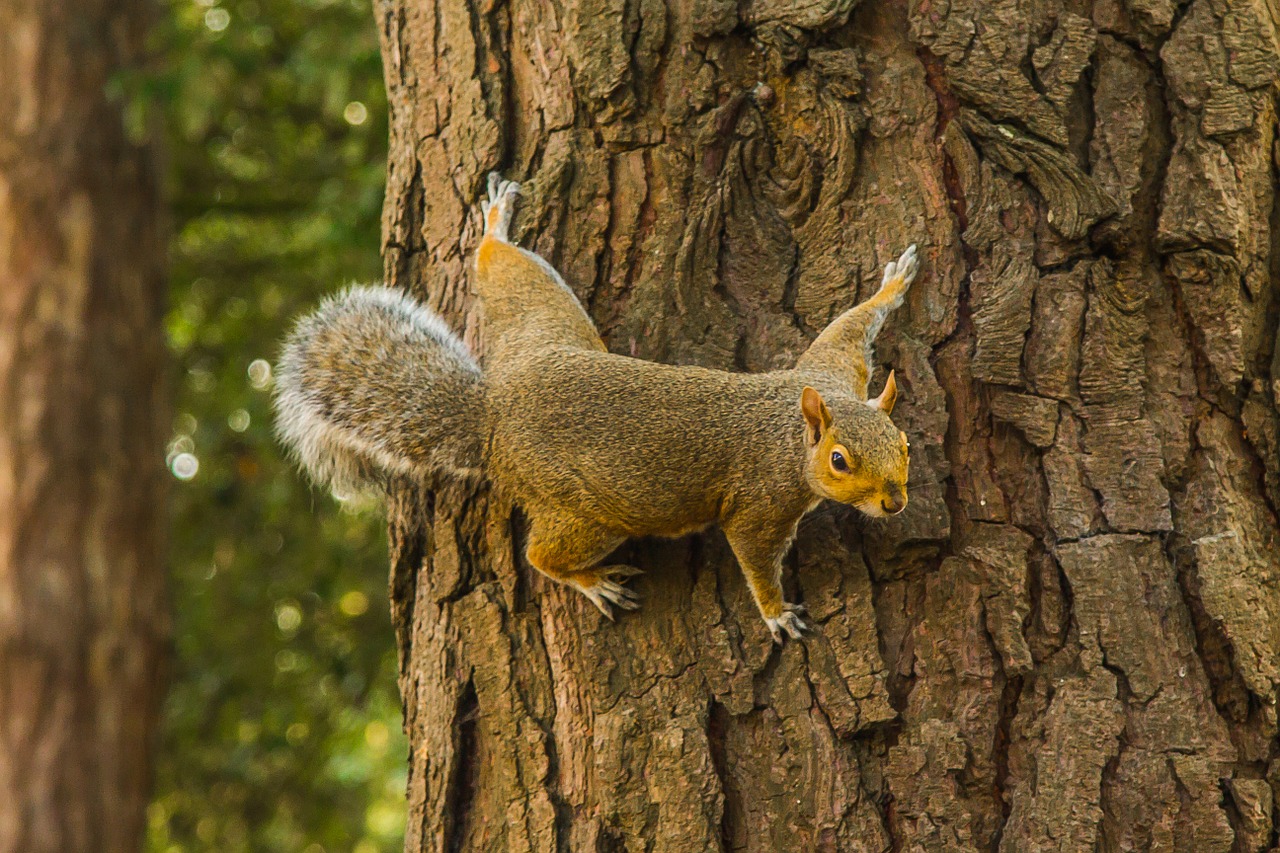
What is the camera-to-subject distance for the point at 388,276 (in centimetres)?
302

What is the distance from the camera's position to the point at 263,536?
19.8ft

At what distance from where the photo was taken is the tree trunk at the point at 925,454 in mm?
→ 2156

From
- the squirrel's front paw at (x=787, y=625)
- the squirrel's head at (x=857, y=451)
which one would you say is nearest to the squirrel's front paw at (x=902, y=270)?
the squirrel's head at (x=857, y=451)

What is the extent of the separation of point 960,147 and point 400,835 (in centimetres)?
592

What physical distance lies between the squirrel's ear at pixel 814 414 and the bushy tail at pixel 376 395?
709mm

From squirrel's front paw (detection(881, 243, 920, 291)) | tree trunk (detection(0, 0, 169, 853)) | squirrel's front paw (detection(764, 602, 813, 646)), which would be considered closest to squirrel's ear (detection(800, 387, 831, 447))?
squirrel's front paw (detection(881, 243, 920, 291))

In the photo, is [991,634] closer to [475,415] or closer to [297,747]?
[475,415]

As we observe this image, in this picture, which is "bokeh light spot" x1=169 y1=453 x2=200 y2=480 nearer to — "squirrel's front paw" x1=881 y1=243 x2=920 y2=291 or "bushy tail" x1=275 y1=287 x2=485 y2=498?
"bushy tail" x1=275 y1=287 x2=485 y2=498

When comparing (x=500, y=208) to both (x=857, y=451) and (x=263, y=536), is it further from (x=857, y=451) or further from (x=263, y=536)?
(x=263, y=536)

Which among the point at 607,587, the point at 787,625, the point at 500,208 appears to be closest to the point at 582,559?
the point at 607,587

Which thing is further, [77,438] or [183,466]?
[183,466]

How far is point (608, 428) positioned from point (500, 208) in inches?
23.4

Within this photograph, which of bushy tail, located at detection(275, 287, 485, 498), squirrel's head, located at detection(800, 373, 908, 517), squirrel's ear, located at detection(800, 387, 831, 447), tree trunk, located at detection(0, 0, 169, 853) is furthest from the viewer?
tree trunk, located at detection(0, 0, 169, 853)

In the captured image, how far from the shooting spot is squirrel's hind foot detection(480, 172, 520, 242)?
2785 millimetres
